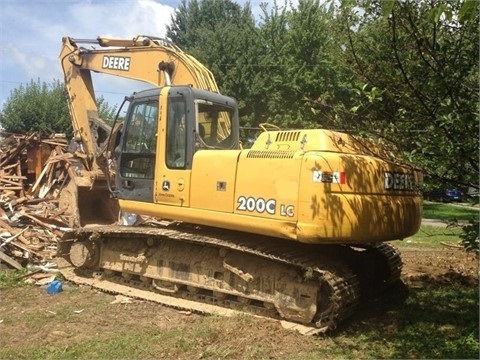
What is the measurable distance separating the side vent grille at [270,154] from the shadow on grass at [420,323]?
6.47 ft

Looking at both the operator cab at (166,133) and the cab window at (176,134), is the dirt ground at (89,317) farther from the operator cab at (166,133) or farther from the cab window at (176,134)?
the cab window at (176,134)

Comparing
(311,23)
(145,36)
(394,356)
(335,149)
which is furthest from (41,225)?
(311,23)

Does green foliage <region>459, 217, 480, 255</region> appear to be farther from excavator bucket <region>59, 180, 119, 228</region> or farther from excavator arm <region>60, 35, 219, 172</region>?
excavator bucket <region>59, 180, 119, 228</region>

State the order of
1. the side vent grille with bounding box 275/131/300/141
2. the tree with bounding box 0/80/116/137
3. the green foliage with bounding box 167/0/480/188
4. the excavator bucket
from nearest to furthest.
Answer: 1. the green foliage with bounding box 167/0/480/188
2. the side vent grille with bounding box 275/131/300/141
3. the excavator bucket
4. the tree with bounding box 0/80/116/137

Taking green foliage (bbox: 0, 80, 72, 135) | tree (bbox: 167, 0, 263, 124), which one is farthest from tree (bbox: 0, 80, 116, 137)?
tree (bbox: 167, 0, 263, 124)

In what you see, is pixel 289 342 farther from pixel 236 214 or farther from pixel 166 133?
pixel 166 133

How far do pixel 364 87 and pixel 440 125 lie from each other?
2.17ft

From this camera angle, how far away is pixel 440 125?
416 cm

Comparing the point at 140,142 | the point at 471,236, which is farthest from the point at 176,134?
the point at 471,236

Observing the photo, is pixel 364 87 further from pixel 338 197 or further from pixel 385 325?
pixel 385 325

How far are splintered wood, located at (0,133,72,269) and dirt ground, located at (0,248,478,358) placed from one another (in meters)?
1.61

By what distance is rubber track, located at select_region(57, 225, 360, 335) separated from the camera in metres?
5.56

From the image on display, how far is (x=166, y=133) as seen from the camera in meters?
6.73

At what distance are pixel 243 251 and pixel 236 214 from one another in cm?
43
